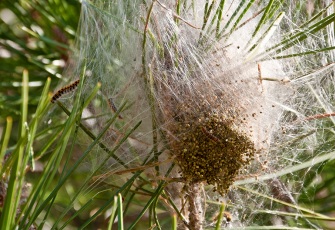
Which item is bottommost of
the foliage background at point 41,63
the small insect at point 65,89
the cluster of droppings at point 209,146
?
the cluster of droppings at point 209,146

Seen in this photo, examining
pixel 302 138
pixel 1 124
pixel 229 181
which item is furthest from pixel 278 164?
pixel 1 124

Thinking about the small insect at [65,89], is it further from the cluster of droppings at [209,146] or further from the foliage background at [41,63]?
the foliage background at [41,63]

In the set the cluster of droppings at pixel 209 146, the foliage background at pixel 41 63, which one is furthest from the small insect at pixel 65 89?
the foliage background at pixel 41 63

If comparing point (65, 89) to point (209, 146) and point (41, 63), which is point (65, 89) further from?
point (41, 63)

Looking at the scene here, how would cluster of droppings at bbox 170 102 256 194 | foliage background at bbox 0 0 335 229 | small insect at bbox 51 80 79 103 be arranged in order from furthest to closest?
foliage background at bbox 0 0 335 229, small insect at bbox 51 80 79 103, cluster of droppings at bbox 170 102 256 194

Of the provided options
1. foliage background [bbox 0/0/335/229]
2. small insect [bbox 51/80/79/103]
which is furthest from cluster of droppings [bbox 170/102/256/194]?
foliage background [bbox 0/0/335/229]

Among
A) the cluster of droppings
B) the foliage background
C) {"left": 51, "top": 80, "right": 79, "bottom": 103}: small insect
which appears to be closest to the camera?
the cluster of droppings

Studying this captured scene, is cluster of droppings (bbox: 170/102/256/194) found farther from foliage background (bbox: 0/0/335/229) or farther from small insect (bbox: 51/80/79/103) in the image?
→ foliage background (bbox: 0/0/335/229)

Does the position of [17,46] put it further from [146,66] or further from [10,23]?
[146,66]

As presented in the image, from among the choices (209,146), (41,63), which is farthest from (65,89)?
(41,63)
